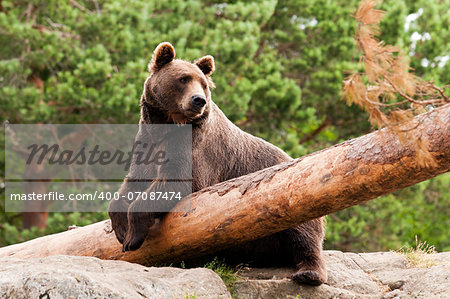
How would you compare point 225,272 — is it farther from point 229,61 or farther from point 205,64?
point 229,61

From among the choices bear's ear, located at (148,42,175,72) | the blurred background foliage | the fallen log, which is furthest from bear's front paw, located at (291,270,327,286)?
the blurred background foliage

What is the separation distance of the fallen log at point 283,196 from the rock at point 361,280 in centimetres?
49

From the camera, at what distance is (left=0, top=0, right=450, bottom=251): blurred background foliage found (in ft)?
33.1

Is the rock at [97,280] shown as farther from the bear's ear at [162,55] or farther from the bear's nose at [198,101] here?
the bear's ear at [162,55]

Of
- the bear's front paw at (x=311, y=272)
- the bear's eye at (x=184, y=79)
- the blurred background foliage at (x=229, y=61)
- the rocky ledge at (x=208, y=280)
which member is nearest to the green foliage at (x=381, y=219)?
the blurred background foliage at (x=229, y=61)

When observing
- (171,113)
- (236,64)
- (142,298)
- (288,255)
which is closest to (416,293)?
(288,255)

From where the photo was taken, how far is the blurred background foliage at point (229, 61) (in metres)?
10.1

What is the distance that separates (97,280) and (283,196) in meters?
1.57

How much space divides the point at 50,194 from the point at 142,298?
826 cm

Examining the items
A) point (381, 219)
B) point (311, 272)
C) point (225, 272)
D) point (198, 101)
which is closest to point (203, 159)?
point (198, 101)

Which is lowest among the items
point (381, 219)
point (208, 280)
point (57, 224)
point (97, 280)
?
point (381, 219)

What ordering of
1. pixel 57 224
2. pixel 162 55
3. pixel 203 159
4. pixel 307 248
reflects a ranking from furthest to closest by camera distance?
pixel 57 224 → pixel 162 55 → pixel 203 159 → pixel 307 248

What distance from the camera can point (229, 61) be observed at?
11.0 meters

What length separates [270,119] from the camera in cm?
1227
